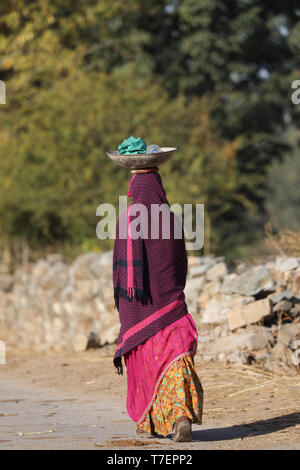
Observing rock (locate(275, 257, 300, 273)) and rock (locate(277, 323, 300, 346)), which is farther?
rock (locate(275, 257, 300, 273))

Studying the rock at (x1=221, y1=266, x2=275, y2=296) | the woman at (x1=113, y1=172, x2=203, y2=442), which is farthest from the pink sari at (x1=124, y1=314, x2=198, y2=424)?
the rock at (x1=221, y1=266, x2=275, y2=296)

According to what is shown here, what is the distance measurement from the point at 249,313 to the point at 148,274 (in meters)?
3.82

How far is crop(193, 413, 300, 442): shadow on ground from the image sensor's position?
21.5 ft

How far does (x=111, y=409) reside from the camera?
7965 millimetres

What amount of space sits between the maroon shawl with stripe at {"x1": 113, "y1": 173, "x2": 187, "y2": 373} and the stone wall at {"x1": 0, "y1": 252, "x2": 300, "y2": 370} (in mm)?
3308

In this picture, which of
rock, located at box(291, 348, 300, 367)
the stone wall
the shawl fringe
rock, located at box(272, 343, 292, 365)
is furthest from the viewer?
the stone wall

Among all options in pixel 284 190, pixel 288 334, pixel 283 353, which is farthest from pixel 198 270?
pixel 284 190

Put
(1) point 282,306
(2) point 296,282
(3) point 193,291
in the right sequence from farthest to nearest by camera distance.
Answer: (3) point 193,291
(2) point 296,282
(1) point 282,306

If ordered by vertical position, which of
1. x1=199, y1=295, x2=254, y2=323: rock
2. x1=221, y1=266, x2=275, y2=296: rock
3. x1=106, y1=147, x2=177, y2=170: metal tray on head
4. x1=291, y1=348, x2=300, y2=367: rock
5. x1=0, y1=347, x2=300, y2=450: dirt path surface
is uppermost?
x1=106, y1=147, x2=177, y2=170: metal tray on head

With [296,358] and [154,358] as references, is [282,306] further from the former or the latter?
[154,358]

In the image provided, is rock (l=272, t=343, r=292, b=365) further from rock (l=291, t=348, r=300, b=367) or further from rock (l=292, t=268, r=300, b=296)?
rock (l=292, t=268, r=300, b=296)

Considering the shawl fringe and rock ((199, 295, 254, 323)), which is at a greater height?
the shawl fringe

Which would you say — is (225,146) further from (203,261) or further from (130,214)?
(130,214)

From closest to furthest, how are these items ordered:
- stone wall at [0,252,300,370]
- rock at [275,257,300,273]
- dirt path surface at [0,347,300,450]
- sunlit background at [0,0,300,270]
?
1. dirt path surface at [0,347,300,450]
2. stone wall at [0,252,300,370]
3. rock at [275,257,300,273]
4. sunlit background at [0,0,300,270]
